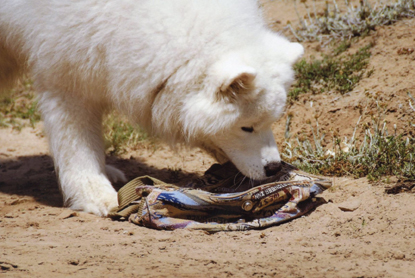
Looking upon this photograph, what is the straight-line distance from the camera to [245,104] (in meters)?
3.14

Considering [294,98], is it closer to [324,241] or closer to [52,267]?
[324,241]

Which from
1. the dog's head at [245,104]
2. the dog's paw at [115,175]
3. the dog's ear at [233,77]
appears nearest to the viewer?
the dog's ear at [233,77]

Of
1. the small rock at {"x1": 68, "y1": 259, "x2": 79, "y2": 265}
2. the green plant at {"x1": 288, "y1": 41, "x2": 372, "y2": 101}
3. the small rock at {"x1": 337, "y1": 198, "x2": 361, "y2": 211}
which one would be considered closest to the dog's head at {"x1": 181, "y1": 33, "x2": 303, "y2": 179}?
the small rock at {"x1": 337, "y1": 198, "x2": 361, "y2": 211}

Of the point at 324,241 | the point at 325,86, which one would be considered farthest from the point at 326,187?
the point at 325,86

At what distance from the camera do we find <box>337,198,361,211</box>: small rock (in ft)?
10.3

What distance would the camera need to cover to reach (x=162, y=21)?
3094 millimetres

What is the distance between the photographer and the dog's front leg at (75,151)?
3619mm

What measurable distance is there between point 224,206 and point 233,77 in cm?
88

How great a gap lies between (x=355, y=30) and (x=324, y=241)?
3.49m

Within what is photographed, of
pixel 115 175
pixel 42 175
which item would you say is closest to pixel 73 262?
pixel 115 175

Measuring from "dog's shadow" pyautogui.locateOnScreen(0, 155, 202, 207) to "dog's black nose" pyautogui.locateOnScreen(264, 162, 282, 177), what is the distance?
3.61 ft

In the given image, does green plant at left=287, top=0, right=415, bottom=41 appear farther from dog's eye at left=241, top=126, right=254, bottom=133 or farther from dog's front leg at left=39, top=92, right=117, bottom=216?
dog's front leg at left=39, top=92, right=117, bottom=216

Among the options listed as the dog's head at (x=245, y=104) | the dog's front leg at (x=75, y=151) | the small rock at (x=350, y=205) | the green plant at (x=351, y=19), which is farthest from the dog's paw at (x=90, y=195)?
the green plant at (x=351, y=19)

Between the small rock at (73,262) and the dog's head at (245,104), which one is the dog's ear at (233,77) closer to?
the dog's head at (245,104)
